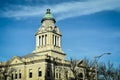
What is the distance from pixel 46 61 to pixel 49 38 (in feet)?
34.4

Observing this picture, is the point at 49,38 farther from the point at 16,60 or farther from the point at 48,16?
the point at 16,60

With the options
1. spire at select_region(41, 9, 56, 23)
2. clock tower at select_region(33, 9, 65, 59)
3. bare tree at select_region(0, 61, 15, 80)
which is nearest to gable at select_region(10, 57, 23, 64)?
bare tree at select_region(0, 61, 15, 80)

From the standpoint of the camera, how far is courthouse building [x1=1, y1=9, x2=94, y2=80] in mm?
77812

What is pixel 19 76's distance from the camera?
81.8m

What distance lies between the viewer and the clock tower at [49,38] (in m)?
84.7

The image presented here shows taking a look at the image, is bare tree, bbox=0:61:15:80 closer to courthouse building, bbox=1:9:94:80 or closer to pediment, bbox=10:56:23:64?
courthouse building, bbox=1:9:94:80

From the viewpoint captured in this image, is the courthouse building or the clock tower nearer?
the courthouse building

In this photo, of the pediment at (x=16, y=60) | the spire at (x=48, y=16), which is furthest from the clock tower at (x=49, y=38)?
the pediment at (x=16, y=60)

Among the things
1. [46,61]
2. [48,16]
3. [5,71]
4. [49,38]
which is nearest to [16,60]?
[5,71]

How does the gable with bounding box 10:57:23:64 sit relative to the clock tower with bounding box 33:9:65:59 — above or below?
below

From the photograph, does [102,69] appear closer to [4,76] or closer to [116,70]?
[116,70]

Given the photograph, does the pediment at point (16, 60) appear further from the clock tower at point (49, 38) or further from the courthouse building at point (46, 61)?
the clock tower at point (49, 38)

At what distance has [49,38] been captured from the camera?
3371 inches

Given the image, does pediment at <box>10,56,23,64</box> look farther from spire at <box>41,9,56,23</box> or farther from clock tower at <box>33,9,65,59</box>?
spire at <box>41,9,56,23</box>
